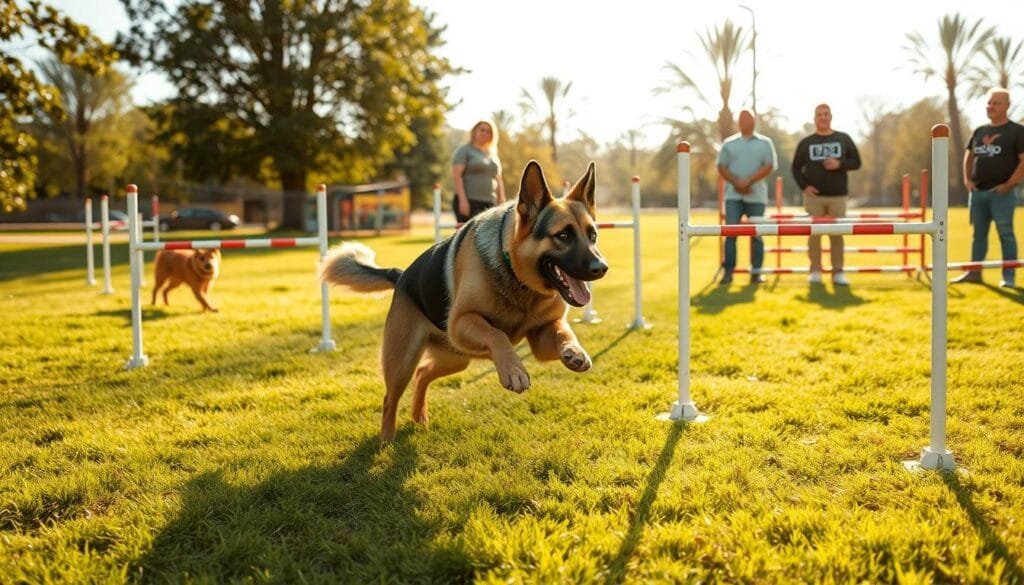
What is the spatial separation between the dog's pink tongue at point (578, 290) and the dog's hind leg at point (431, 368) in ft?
3.51

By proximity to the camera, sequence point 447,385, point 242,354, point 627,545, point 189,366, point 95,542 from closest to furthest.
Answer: point 627,545, point 95,542, point 447,385, point 189,366, point 242,354

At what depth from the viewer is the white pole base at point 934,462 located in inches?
146

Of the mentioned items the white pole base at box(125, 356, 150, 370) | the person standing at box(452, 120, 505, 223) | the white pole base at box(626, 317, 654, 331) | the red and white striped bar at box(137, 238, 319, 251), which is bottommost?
the white pole base at box(125, 356, 150, 370)

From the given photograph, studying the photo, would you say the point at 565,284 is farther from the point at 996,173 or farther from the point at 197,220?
the point at 197,220

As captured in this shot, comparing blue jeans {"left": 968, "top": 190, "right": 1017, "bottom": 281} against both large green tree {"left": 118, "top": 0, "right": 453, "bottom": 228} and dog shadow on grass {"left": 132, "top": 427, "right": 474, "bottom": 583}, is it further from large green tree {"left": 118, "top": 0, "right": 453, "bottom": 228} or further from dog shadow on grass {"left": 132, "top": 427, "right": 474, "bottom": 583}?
large green tree {"left": 118, "top": 0, "right": 453, "bottom": 228}

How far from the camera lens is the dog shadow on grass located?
2846 millimetres

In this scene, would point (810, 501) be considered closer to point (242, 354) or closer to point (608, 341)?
point (608, 341)

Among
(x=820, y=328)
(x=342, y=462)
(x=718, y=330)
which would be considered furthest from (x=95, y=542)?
(x=820, y=328)

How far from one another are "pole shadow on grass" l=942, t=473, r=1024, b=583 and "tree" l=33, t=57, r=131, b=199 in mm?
62106

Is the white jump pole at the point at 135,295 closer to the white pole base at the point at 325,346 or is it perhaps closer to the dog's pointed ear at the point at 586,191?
the white pole base at the point at 325,346

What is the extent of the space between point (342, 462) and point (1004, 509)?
3.24 m

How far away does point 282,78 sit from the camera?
32.2 meters

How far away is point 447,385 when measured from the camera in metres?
6.19

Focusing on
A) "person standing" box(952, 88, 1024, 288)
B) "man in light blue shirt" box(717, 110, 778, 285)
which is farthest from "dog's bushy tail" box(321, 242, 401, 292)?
"person standing" box(952, 88, 1024, 288)
